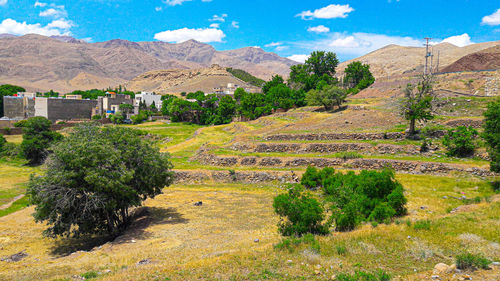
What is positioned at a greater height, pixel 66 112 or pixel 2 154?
pixel 66 112

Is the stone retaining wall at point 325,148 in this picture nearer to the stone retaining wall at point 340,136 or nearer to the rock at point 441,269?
the stone retaining wall at point 340,136

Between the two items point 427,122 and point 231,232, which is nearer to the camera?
point 231,232

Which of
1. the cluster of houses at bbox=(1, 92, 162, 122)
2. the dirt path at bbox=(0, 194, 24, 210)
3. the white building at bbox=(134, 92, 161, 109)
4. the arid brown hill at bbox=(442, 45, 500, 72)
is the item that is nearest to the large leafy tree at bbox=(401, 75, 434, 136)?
the dirt path at bbox=(0, 194, 24, 210)

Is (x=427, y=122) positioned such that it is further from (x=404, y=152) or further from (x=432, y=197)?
(x=432, y=197)

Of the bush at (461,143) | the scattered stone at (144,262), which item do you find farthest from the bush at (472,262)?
the bush at (461,143)

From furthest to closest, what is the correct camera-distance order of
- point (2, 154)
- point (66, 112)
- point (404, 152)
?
point (66, 112)
point (2, 154)
point (404, 152)

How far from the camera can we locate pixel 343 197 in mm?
15625

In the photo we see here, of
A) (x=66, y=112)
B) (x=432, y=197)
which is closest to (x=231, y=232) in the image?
(x=432, y=197)

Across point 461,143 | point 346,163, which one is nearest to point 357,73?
point 461,143

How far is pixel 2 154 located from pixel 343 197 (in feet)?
208

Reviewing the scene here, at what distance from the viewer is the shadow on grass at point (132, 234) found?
16.5m

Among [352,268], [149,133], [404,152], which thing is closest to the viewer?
[352,268]

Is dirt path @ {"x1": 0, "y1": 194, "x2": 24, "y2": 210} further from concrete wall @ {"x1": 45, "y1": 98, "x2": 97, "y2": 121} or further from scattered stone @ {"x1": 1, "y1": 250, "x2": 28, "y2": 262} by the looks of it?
concrete wall @ {"x1": 45, "y1": 98, "x2": 97, "y2": 121}

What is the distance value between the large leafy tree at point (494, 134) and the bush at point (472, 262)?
14.7 metres
